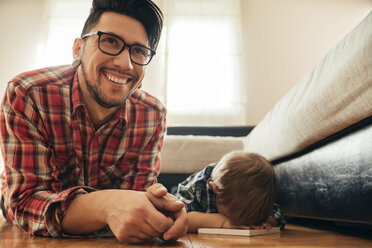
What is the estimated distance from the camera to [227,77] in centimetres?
311

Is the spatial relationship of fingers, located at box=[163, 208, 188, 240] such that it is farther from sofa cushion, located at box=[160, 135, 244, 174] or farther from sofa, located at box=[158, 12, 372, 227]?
sofa cushion, located at box=[160, 135, 244, 174]

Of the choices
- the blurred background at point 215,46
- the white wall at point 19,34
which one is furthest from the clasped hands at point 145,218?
the white wall at point 19,34

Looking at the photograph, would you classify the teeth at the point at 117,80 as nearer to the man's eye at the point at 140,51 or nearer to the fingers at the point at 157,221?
the man's eye at the point at 140,51

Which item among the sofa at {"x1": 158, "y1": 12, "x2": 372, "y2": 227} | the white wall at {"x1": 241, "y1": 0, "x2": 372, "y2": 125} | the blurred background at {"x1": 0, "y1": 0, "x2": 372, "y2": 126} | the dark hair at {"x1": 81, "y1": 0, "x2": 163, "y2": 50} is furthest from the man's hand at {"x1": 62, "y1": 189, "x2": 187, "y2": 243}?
the white wall at {"x1": 241, "y1": 0, "x2": 372, "y2": 125}

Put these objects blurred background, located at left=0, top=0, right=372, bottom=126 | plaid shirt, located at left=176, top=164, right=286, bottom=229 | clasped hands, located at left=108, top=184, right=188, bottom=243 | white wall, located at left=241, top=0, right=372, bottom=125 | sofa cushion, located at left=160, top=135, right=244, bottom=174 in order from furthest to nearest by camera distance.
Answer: white wall, located at left=241, top=0, right=372, bottom=125, blurred background, located at left=0, top=0, right=372, bottom=126, sofa cushion, located at left=160, top=135, right=244, bottom=174, plaid shirt, located at left=176, top=164, right=286, bottom=229, clasped hands, located at left=108, top=184, right=188, bottom=243

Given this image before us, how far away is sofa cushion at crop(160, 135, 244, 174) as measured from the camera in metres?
2.03

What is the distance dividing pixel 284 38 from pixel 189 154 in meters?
1.97

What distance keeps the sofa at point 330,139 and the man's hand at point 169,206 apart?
15.9 inches

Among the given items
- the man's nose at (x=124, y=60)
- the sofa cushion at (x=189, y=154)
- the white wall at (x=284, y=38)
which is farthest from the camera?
the white wall at (x=284, y=38)

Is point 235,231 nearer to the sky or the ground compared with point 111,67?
nearer to the ground

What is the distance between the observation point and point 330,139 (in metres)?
0.90

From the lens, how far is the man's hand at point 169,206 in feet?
2.18

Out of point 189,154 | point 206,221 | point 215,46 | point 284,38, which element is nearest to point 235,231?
point 206,221

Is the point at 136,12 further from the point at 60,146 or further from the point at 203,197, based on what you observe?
the point at 203,197
